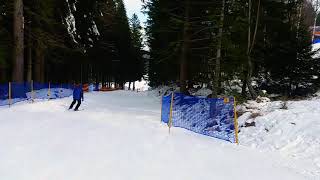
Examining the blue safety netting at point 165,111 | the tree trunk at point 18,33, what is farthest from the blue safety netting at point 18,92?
the blue safety netting at point 165,111

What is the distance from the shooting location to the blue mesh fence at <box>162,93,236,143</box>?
13335mm

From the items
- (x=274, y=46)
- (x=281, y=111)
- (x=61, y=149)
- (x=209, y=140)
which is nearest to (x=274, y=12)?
(x=274, y=46)

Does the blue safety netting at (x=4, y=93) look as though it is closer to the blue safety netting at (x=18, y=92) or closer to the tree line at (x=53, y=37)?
the blue safety netting at (x=18, y=92)

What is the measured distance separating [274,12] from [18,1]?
52.9ft

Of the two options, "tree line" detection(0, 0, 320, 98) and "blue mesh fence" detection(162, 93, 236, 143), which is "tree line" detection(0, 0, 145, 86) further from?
"blue mesh fence" detection(162, 93, 236, 143)

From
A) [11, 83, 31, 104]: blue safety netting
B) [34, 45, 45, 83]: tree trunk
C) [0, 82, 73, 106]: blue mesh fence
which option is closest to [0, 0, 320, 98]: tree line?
[34, 45, 45, 83]: tree trunk

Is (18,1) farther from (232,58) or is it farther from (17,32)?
(232,58)

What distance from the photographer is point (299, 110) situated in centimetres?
1285

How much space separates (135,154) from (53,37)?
20.1 metres

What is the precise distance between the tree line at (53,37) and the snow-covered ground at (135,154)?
487 inches

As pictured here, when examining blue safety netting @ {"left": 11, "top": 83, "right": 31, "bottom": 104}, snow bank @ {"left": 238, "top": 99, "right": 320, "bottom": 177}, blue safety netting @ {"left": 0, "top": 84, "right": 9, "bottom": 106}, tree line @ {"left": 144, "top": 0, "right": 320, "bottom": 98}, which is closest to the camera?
snow bank @ {"left": 238, "top": 99, "right": 320, "bottom": 177}

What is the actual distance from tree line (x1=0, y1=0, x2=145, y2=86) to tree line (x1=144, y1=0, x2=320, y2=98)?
28.4 ft

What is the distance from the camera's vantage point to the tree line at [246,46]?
1933 centimetres

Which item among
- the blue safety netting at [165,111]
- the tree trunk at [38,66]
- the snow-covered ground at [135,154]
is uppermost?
the tree trunk at [38,66]
